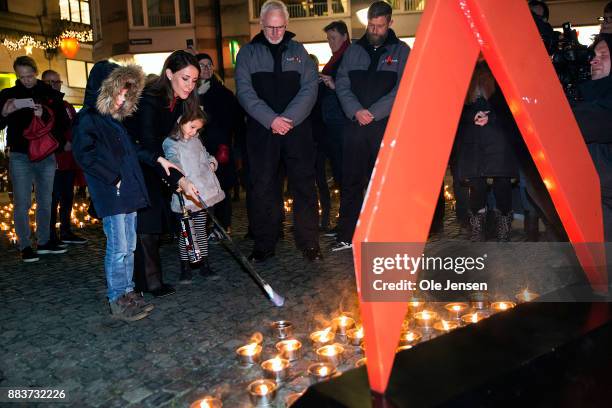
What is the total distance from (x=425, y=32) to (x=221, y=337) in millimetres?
2476

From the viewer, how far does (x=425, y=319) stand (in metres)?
3.52

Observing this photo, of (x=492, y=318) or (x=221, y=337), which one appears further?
(x=221, y=337)

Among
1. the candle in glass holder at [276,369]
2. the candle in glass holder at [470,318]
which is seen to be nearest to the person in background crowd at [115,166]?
the candle in glass holder at [276,369]

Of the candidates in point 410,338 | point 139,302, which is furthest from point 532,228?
point 139,302

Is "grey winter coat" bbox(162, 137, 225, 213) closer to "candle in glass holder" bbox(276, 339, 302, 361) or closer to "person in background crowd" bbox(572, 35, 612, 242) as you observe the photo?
"candle in glass holder" bbox(276, 339, 302, 361)

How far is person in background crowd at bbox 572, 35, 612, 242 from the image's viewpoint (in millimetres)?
3828

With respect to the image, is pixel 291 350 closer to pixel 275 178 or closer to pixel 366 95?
pixel 275 178

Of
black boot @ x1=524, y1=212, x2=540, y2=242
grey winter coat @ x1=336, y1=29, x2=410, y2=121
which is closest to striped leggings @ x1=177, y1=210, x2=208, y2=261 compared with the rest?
grey winter coat @ x1=336, y1=29, x2=410, y2=121

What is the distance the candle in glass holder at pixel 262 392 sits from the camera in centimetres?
261

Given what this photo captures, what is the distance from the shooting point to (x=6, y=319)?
425 cm

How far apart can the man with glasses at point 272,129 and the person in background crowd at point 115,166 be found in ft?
5.17

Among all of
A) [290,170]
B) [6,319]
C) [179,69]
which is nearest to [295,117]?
[290,170]

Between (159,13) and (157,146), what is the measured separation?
921 inches

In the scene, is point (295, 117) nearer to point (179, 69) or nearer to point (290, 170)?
point (290, 170)
